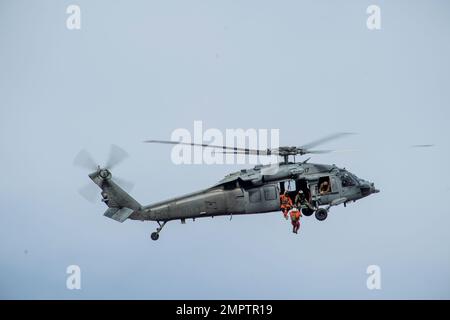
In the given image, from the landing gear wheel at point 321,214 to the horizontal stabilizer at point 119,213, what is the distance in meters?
6.86

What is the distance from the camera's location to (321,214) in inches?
1470

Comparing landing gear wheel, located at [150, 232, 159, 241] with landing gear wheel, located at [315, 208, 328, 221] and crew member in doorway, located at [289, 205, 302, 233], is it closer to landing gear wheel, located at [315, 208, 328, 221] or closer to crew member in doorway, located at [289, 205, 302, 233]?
crew member in doorway, located at [289, 205, 302, 233]

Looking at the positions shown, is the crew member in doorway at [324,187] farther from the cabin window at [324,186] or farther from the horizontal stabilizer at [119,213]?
the horizontal stabilizer at [119,213]

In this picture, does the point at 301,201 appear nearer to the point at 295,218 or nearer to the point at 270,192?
the point at 295,218

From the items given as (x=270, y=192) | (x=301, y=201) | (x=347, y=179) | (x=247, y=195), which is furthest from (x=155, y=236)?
(x=347, y=179)

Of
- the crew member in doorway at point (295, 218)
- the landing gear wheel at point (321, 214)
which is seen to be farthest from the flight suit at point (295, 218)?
the landing gear wheel at point (321, 214)

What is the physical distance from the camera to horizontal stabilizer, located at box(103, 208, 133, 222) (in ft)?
124

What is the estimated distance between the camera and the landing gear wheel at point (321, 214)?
37.3 m
